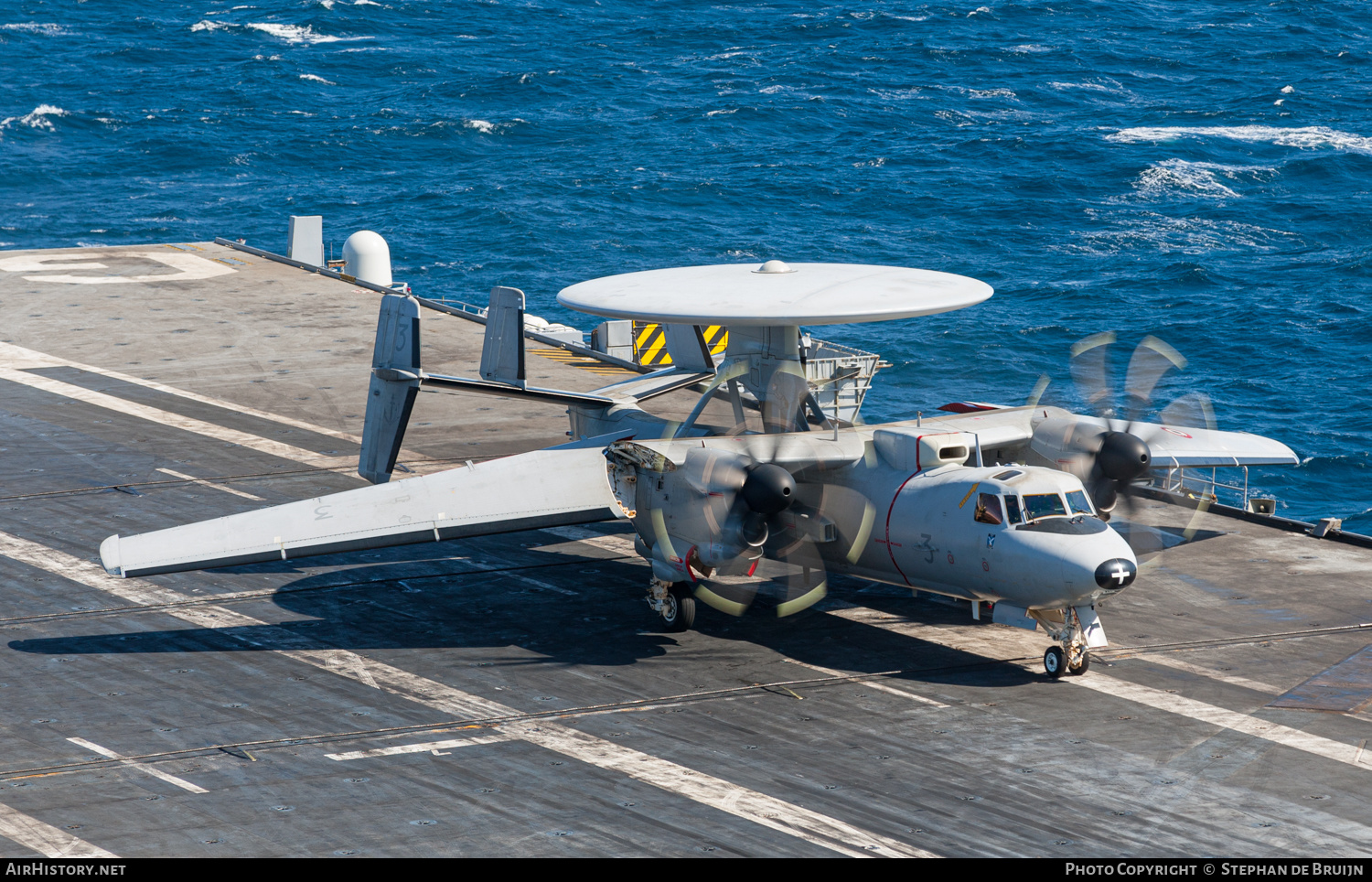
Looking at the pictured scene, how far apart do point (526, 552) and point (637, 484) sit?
828 cm

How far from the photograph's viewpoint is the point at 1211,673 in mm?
30500

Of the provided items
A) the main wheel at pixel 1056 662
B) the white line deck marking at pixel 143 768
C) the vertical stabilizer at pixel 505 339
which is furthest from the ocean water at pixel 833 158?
the white line deck marking at pixel 143 768

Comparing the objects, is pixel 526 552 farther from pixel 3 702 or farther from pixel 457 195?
pixel 457 195

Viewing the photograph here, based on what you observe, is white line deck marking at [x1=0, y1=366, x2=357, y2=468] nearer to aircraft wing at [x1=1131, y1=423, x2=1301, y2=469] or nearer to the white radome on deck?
the white radome on deck

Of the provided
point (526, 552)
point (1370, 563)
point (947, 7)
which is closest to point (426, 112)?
point (947, 7)

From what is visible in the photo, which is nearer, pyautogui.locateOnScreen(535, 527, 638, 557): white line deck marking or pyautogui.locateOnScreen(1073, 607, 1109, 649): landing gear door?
pyautogui.locateOnScreen(1073, 607, 1109, 649): landing gear door

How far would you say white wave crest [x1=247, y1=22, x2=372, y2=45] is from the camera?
526ft

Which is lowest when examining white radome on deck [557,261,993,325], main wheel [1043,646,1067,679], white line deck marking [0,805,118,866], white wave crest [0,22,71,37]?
white line deck marking [0,805,118,866]

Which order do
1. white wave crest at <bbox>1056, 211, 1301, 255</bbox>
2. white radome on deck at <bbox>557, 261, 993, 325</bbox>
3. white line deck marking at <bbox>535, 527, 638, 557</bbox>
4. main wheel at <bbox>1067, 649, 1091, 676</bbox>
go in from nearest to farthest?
white radome on deck at <bbox>557, 261, 993, 325</bbox> → main wheel at <bbox>1067, 649, 1091, 676</bbox> → white line deck marking at <bbox>535, 527, 638, 557</bbox> → white wave crest at <bbox>1056, 211, 1301, 255</bbox>

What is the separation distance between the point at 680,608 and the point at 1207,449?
15141 millimetres

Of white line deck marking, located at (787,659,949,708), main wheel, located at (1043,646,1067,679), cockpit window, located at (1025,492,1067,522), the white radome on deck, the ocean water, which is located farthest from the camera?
the ocean water

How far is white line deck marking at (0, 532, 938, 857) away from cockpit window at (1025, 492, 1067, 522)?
871 cm

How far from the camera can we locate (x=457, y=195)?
110 metres

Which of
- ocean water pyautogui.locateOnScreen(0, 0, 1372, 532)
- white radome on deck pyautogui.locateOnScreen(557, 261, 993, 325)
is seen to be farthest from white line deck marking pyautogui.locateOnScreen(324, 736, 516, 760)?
ocean water pyautogui.locateOnScreen(0, 0, 1372, 532)
